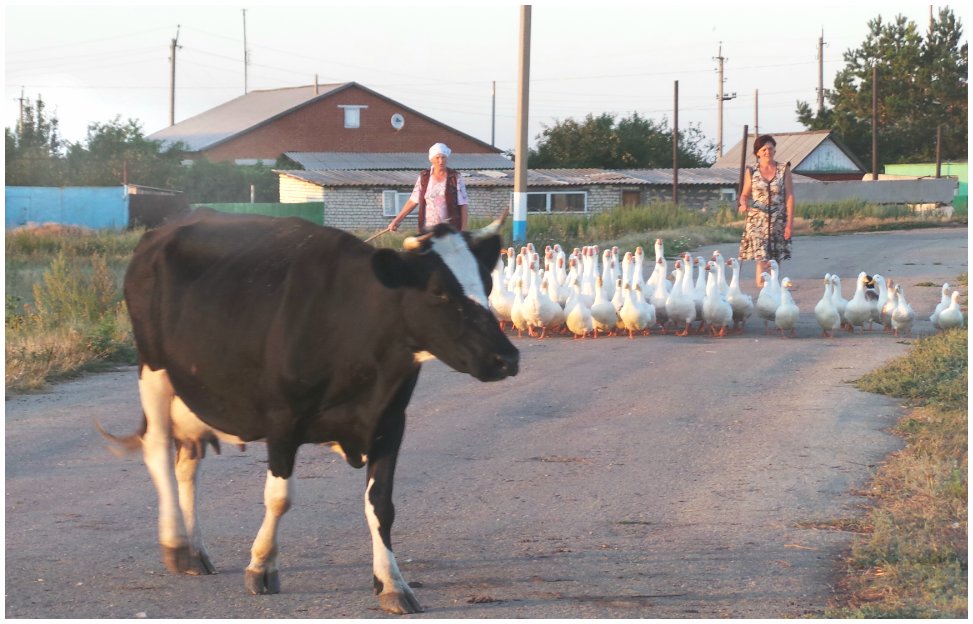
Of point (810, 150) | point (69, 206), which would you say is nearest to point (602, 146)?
point (810, 150)

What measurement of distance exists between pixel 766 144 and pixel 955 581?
9.30m

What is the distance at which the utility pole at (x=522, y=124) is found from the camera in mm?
22547

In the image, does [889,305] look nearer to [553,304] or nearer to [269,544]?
[553,304]

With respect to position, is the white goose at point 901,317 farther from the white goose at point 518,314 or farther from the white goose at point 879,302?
the white goose at point 518,314

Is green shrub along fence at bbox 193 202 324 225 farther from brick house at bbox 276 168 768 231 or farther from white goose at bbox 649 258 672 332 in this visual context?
white goose at bbox 649 258 672 332

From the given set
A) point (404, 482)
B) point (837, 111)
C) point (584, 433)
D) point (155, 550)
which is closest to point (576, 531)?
point (404, 482)

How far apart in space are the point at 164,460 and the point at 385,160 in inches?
2236

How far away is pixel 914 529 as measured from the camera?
21.2 ft

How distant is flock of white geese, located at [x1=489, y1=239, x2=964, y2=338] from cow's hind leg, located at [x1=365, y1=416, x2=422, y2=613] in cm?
907

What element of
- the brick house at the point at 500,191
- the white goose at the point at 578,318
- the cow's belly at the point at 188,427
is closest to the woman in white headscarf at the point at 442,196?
the white goose at the point at 578,318

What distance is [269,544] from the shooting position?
5.48 m

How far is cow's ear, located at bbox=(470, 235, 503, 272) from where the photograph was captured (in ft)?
17.1

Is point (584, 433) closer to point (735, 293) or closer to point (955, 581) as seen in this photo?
point (955, 581)

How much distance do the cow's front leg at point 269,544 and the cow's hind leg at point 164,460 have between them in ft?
1.55
